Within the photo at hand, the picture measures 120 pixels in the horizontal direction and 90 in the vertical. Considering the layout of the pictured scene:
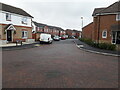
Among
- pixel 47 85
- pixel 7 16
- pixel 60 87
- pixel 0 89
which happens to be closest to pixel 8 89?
pixel 0 89

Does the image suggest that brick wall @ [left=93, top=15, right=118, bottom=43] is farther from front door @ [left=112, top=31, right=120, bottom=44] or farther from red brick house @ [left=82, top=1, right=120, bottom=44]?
front door @ [left=112, top=31, right=120, bottom=44]

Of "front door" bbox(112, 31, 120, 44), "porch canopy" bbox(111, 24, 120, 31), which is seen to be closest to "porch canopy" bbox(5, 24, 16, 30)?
"porch canopy" bbox(111, 24, 120, 31)

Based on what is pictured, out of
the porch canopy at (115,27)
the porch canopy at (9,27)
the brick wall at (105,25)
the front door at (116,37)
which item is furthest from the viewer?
the porch canopy at (9,27)

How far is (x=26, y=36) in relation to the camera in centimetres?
2448

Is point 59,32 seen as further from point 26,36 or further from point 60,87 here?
point 60,87

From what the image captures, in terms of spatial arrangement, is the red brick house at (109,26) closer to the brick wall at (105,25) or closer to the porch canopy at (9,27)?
the brick wall at (105,25)

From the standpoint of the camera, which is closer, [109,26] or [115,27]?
[115,27]

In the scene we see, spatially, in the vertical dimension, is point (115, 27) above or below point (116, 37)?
above

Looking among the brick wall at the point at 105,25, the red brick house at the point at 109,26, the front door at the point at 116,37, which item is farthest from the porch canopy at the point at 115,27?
the front door at the point at 116,37

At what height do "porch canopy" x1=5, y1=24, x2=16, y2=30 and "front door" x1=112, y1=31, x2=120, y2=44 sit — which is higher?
"porch canopy" x1=5, y1=24, x2=16, y2=30

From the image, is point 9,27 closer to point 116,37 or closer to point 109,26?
point 109,26

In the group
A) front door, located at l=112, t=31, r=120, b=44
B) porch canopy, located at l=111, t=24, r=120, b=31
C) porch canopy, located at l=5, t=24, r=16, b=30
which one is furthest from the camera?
porch canopy, located at l=5, t=24, r=16, b=30

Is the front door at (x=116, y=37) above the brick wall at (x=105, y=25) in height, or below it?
below

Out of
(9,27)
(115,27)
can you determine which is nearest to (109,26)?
(115,27)
